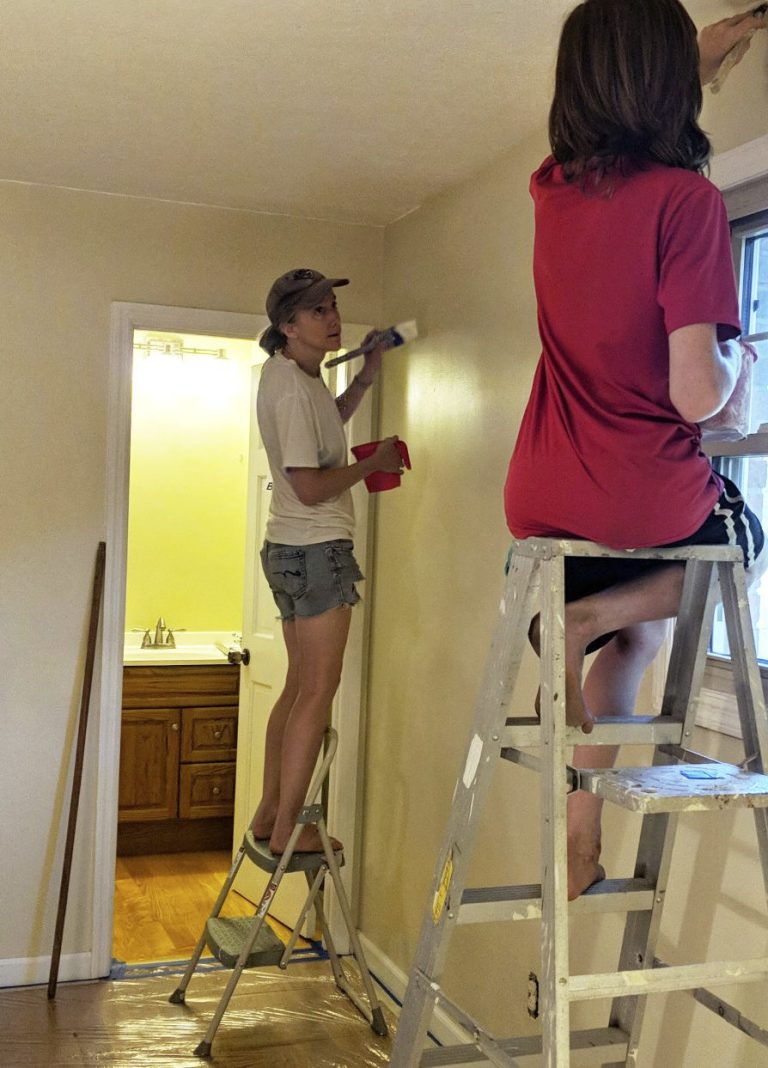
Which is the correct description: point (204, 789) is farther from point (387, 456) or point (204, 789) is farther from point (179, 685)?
→ point (387, 456)

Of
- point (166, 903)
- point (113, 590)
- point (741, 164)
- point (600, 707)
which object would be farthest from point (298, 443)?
point (166, 903)

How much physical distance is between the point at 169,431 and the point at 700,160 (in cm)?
436

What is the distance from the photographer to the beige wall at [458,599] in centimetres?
273

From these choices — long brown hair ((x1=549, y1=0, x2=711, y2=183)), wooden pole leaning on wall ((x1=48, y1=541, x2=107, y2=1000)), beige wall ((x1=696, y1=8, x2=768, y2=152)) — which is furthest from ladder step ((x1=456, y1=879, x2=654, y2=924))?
wooden pole leaning on wall ((x1=48, y1=541, x2=107, y2=1000))

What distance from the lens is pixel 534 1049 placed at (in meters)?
1.88

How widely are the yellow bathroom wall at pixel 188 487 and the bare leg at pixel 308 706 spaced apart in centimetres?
244

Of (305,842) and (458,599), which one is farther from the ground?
(458,599)

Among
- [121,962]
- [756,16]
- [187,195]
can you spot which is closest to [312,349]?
Answer: [187,195]

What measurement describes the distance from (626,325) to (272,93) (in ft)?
5.23

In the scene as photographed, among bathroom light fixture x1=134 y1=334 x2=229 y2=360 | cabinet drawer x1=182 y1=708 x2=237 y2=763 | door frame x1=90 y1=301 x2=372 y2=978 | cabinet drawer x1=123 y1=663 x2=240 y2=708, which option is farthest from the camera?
bathroom light fixture x1=134 y1=334 x2=229 y2=360

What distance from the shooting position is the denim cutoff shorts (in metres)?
3.31

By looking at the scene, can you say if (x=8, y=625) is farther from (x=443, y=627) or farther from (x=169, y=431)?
(x=169, y=431)

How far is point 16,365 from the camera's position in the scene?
12.5ft

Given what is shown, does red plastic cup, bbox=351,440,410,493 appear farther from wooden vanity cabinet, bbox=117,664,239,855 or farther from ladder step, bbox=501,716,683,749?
wooden vanity cabinet, bbox=117,664,239,855
